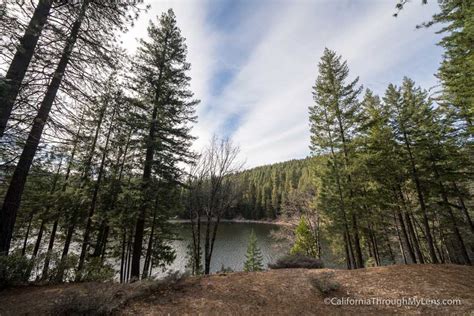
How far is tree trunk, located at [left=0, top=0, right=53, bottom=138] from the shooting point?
382cm

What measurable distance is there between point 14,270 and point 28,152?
270cm

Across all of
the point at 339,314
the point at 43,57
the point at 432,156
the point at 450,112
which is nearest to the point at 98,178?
the point at 43,57

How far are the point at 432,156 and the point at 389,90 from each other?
4.20 metres

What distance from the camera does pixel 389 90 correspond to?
1136cm

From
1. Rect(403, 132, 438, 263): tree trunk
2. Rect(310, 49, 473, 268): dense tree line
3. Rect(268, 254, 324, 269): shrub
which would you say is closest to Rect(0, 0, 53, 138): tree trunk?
Rect(268, 254, 324, 269): shrub

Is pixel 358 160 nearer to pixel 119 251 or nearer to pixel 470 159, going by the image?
pixel 470 159

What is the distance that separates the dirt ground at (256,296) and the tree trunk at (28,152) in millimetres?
1333

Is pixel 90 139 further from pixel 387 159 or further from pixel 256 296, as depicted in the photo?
pixel 387 159

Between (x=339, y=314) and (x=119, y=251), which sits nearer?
(x=339, y=314)

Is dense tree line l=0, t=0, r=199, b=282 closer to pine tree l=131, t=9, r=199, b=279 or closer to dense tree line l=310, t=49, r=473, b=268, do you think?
pine tree l=131, t=9, r=199, b=279

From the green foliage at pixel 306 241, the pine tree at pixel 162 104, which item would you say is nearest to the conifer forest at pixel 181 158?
the pine tree at pixel 162 104

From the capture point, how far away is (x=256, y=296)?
4.58 metres

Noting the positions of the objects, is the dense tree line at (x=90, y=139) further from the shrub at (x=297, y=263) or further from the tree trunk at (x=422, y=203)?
the tree trunk at (x=422, y=203)

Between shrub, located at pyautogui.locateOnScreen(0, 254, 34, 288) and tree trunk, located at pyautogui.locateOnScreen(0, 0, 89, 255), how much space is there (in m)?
0.23
